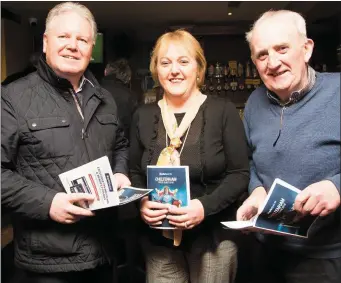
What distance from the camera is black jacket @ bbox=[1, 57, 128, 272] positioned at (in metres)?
1.22

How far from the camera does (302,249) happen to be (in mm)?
1267

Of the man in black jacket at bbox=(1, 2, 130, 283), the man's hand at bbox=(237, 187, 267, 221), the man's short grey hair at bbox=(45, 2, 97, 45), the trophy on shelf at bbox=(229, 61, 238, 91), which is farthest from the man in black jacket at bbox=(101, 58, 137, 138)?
the trophy on shelf at bbox=(229, 61, 238, 91)

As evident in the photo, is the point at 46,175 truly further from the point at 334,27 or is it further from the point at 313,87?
the point at 334,27

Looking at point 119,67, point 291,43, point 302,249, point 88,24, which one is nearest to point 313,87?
point 291,43

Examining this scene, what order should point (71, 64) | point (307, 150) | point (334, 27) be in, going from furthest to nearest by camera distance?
point (334, 27)
point (71, 64)
point (307, 150)

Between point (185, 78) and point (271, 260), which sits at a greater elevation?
point (185, 78)

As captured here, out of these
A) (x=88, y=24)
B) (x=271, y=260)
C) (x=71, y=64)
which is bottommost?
(x=271, y=260)

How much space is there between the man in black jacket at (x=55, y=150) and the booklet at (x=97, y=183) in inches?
1.3

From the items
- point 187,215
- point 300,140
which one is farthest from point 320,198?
point 187,215

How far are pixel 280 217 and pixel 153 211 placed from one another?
0.45m

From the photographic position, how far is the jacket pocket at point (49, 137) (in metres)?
1.23

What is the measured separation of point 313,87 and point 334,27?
50cm

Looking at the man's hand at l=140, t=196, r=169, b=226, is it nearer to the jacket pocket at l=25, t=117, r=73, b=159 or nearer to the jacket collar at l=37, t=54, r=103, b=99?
the jacket pocket at l=25, t=117, r=73, b=159

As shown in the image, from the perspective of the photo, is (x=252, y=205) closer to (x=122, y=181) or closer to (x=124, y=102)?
(x=122, y=181)
